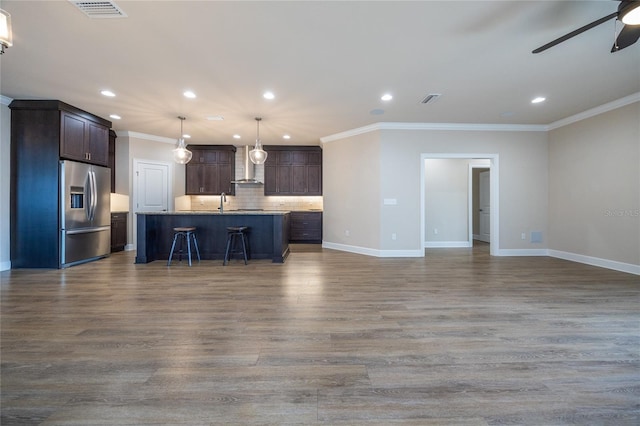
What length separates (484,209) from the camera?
8.40 m

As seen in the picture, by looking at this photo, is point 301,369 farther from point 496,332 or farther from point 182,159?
point 182,159

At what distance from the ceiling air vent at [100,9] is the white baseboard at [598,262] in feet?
24.4

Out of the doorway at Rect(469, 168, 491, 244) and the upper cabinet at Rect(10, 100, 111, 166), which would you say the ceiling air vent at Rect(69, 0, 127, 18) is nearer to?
the upper cabinet at Rect(10, 100, 111, 166)

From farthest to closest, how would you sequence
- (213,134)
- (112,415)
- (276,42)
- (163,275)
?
(213,134), (163,275), (276,42), (112,415)

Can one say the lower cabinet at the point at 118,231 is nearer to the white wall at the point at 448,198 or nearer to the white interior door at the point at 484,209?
the white wall at the point at 448,198

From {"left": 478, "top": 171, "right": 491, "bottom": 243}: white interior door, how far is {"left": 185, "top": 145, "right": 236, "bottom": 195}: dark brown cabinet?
7577 millimetres

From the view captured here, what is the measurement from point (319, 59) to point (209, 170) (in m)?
5.90

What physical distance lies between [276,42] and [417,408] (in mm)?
3286

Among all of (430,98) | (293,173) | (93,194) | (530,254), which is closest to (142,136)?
(93,194)

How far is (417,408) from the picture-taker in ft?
4.68

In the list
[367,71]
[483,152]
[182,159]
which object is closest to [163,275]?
[182,159]

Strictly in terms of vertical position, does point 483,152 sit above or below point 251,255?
above

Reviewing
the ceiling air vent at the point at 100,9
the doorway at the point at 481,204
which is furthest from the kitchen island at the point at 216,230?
the doorway at the point at 481,204

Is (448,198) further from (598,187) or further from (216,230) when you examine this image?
(216,230)
